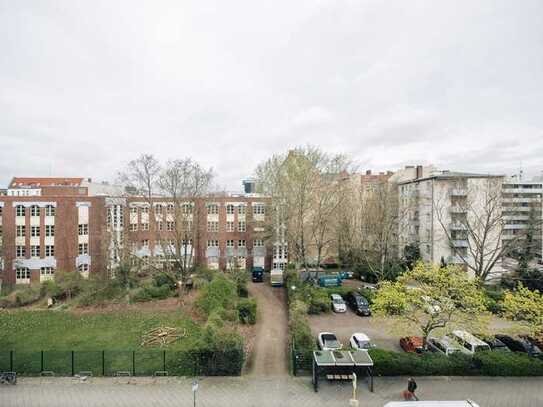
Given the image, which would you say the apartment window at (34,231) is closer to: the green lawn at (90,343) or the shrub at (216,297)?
the green lawn at (90,343)

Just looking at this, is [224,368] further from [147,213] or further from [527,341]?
[147,213]

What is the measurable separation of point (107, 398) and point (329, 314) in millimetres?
17644

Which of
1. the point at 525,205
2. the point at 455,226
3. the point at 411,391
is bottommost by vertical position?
the point at 411,391

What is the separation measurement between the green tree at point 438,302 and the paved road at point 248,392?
275cm

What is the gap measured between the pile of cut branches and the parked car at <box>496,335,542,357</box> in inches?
817

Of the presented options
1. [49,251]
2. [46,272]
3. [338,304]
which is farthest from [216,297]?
[46,272]

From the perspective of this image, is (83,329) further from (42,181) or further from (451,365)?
(42,181)

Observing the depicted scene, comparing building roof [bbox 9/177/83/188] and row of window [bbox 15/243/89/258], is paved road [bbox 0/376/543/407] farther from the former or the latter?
building roof [bbox 9/177/83/188]

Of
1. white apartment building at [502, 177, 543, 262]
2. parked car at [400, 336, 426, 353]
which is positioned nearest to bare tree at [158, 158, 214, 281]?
parked car at [400, 336, 426, 353]

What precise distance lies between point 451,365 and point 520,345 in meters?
6.93

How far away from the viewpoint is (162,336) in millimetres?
20469

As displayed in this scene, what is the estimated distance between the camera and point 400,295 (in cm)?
1659

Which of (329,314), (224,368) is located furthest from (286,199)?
(224,368)

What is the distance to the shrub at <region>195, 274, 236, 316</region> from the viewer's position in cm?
2292
